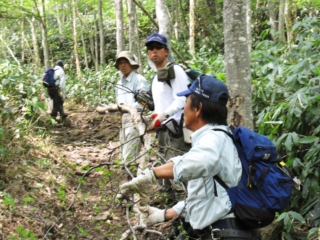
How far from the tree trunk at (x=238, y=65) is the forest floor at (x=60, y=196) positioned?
1387 mm

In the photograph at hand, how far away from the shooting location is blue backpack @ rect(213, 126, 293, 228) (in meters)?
2.43

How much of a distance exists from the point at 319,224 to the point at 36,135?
5835mm

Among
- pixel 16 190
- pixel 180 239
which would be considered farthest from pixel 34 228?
pixel 180 239

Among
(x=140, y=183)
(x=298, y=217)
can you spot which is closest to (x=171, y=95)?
(x=298, y=217)

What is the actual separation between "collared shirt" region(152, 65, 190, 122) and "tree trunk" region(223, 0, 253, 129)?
722 millimetres

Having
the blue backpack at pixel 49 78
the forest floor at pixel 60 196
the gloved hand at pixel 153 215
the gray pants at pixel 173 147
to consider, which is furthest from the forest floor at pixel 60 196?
the blue backpack at pixel 49 78

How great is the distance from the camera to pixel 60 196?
4.67m

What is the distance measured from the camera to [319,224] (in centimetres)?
383

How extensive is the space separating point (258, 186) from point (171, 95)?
2.53 metres

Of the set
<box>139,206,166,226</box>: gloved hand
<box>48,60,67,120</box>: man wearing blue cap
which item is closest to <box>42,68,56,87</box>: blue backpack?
<box>48,60,67,120</box>: man wearing blue cap

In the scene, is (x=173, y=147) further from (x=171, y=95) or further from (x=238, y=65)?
(x=238, y=65)

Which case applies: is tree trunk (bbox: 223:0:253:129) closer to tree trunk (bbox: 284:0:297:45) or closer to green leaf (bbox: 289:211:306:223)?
green leaf (bbox: 289:211:306:223)

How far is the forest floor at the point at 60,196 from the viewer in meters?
4.47

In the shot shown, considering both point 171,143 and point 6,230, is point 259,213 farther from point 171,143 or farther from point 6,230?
point 6,230
